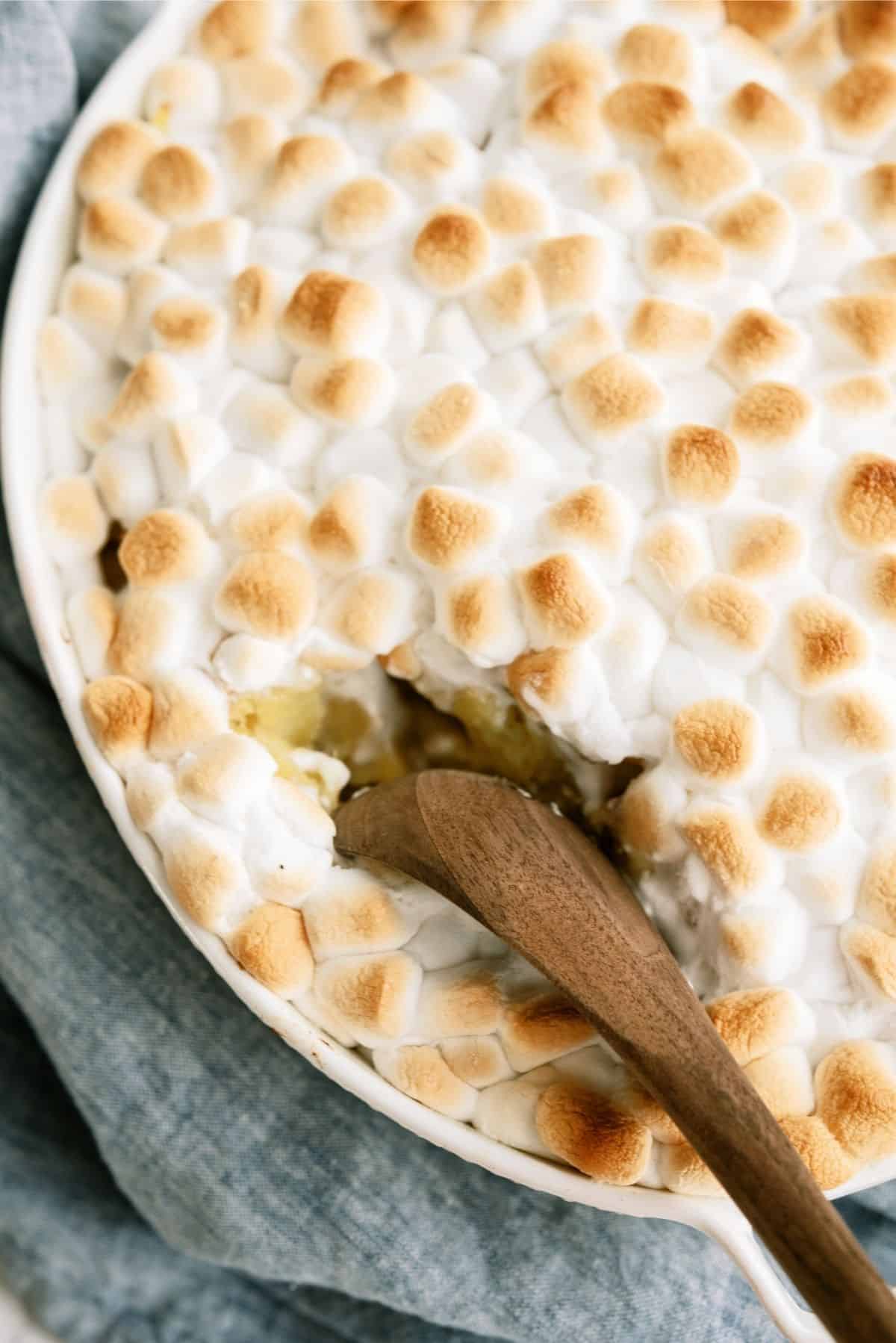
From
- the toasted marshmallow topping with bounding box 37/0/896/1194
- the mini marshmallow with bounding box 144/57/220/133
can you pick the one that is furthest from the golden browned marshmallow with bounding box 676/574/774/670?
the mini marshmallow with bounding box 144/57/220/133

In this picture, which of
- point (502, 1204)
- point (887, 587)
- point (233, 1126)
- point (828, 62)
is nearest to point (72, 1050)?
point (233, 1126)

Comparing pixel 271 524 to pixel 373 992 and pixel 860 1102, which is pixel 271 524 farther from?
pixel 860 1102

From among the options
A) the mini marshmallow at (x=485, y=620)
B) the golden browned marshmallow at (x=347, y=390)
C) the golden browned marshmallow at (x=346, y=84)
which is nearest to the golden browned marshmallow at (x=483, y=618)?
the mini marshmallow at (x=485, y=620)

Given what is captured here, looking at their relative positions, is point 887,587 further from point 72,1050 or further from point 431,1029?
point 72,1050

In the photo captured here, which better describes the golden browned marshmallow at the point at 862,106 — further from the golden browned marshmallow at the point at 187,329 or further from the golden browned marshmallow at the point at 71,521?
the golden browned marshmallow at the point at 71,521

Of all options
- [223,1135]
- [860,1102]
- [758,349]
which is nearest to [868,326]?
[758,349]

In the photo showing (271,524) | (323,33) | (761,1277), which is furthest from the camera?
(323,33)
